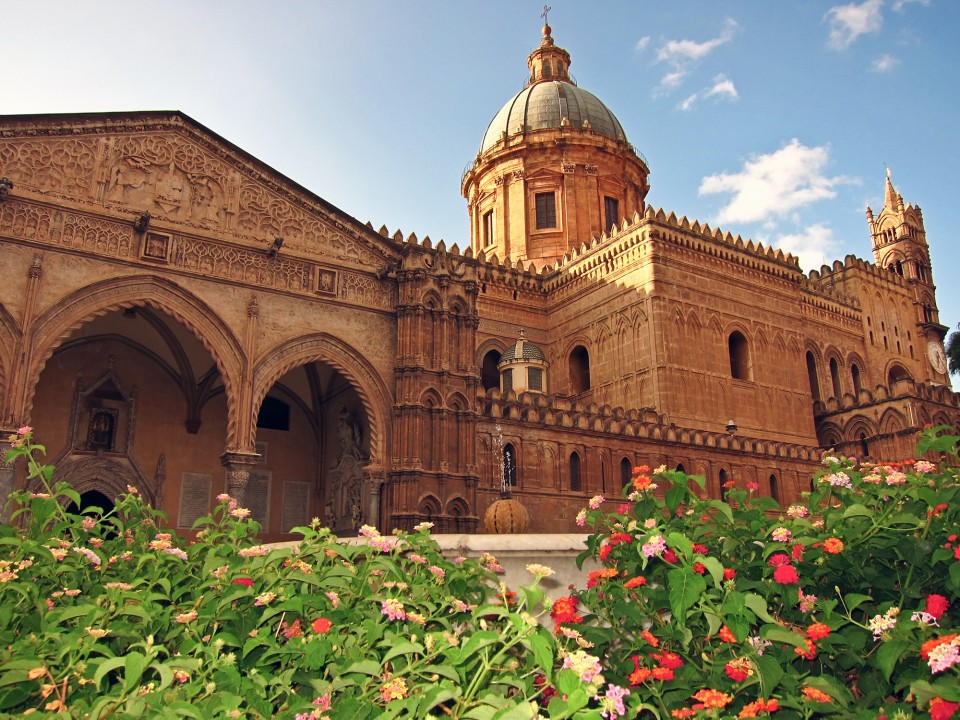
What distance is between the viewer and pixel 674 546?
15.2 ft

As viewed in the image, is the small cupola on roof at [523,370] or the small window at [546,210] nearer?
the small cupola on roof at [523,370]

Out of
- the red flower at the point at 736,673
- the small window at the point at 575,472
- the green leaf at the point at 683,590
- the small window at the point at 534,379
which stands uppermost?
the small window at the point at 534,379

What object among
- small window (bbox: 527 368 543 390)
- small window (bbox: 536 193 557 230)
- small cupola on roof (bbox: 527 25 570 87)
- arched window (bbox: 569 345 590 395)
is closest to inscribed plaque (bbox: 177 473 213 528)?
small window (bbox: 527 368 543 390)

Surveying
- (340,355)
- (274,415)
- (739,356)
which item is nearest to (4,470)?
(340,355)

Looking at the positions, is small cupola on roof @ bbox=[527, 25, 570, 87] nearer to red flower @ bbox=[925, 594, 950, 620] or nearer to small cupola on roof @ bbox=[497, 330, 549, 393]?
small cupola on roof @ bbox=[497, 330, 549, 393]

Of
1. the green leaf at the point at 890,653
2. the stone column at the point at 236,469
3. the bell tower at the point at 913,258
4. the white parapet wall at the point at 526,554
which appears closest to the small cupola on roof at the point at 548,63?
the bell tower at the point at 913,258

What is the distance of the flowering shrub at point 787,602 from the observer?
413 centimetres

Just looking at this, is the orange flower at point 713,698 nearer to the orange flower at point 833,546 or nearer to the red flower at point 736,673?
the red flower at point 736,673

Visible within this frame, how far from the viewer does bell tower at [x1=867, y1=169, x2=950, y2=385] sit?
1789 inches

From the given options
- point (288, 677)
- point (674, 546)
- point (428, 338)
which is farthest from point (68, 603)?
point (428, 338)

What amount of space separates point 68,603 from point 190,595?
2.27 ft

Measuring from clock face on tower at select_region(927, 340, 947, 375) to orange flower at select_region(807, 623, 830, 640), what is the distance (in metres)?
46.5

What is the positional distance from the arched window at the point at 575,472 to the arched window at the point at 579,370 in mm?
9035

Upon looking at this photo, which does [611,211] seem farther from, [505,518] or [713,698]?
[713,698]
